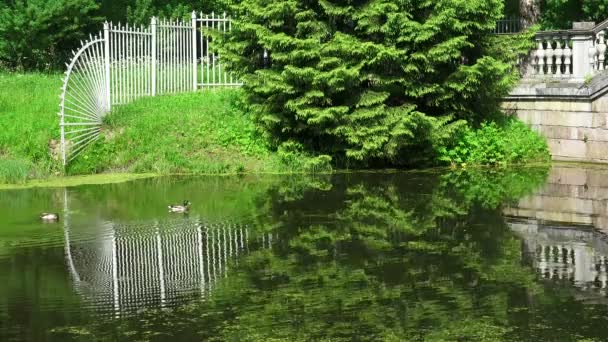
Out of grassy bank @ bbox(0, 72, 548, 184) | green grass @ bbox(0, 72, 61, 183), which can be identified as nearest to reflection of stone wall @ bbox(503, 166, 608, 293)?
grassy bank @ bbox(0, 72, 548, 184)

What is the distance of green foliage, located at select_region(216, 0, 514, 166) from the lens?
16.5 m

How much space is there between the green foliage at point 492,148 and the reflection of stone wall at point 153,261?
629 centimetres

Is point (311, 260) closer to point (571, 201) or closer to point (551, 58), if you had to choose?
point (571, 201)

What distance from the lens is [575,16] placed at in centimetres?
2525

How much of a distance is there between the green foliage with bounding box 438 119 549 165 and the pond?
4.96ft

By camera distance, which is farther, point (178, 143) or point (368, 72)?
point (178, 143)

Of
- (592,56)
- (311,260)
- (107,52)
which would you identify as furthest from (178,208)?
(592,56)

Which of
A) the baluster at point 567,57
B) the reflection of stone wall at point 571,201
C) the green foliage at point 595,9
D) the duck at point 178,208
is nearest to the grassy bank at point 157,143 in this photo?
the duck at point 178,208

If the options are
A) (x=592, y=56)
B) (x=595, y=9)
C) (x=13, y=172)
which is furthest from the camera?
(x=595, y=9)

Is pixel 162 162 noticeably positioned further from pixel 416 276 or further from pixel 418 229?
pixel 416 276

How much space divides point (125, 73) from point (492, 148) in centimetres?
673

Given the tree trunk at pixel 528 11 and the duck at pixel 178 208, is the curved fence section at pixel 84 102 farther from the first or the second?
the tree trunk at pixel 528 11

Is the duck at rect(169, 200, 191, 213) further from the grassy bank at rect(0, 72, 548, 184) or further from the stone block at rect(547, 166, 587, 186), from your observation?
the stone block at rect(547, 166, 587, 186)

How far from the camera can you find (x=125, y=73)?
18500 millimetres
